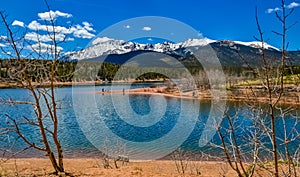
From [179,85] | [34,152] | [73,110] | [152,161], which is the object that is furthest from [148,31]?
[179,85]

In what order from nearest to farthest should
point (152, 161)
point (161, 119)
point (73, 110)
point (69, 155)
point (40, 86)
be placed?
point (40, 86) < point (152, 161) < point (69, 155) < point (161, 119) < point (73, 110)

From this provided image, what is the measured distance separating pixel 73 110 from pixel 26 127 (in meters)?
11.4

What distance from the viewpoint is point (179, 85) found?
6744 cm

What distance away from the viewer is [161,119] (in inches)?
1097

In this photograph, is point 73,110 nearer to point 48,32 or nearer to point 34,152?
point 34,152

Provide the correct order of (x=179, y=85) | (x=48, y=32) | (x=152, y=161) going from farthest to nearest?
(x=179, y=85) < (x=152, y=161) < (x=48, y=32)

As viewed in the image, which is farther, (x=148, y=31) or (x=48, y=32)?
(x=148, y=31)

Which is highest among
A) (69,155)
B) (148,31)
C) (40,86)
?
(148,31)

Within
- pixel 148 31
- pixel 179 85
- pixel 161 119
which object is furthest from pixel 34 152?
pixel 179 85

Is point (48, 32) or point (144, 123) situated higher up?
point (48, 32)

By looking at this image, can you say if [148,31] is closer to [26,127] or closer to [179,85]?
[26,127]

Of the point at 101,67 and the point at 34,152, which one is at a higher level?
the point at 101,67

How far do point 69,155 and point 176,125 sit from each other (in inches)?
424

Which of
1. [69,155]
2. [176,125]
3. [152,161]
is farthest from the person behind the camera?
[176,125]
